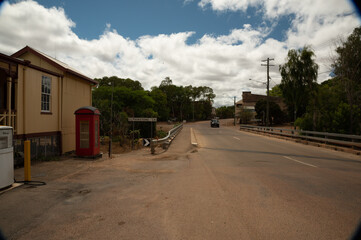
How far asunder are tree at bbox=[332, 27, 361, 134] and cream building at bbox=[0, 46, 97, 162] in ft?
67.3

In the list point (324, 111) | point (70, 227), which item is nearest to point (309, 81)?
point (324, 111)

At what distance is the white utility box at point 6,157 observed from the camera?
19.0 feet

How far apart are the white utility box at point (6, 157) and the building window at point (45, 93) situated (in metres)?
5.65

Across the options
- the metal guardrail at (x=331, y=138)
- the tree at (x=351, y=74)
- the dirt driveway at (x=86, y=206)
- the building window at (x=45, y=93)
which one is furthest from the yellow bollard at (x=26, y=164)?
the tree at (x=351, y=74)

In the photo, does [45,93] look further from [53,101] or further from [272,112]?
[272,112]

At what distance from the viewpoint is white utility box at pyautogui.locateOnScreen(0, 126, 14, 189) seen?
579 centimetres

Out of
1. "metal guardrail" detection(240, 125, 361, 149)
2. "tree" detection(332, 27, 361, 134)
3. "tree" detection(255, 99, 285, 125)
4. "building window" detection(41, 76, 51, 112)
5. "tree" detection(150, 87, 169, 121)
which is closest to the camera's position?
"building window" detection(41, 76, 51, 112)

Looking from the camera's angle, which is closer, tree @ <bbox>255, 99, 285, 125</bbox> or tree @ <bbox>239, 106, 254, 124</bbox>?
tree @ <bbox>255, 99, 285, 125</bbox>

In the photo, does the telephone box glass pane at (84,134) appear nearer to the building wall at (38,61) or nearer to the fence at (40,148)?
the fence at (40,148)

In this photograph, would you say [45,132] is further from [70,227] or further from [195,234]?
[195,234]

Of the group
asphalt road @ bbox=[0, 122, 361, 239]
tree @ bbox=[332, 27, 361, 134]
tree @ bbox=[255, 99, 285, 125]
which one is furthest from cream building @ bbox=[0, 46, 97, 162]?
tree @ bbox=[255, 99, 285, 125]

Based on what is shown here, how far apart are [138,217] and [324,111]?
23039 millimetres

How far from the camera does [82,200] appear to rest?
522 centimetres

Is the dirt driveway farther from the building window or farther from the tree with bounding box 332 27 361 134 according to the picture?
the tree with bounding box 332 27 361 134
